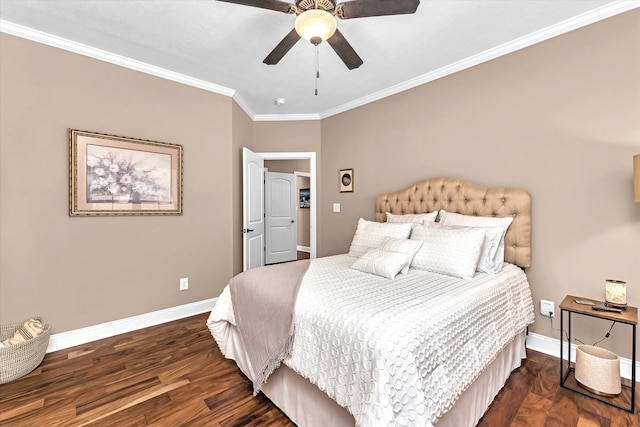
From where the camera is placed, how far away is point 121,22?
215cm

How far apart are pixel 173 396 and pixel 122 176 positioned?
78.8 inches

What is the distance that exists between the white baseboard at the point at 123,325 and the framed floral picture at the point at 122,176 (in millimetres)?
1021

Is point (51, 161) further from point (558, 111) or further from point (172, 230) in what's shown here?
point (558, 111)

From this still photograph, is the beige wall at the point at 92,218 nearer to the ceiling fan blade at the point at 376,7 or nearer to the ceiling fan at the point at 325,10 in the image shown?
the ceiling fan at the point at 325,10

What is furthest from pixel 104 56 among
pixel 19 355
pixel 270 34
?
pixel 19 355

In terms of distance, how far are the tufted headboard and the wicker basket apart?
3.20 metres

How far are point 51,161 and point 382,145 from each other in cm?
321

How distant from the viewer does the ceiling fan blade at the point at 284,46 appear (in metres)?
1.83

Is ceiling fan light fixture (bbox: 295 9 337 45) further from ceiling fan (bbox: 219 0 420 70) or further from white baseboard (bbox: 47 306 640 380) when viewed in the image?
white baseboard (bbox: 47 306 640 380)

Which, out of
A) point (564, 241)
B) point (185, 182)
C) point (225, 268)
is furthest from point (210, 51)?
point (564, 241)

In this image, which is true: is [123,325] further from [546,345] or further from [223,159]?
[546,345]

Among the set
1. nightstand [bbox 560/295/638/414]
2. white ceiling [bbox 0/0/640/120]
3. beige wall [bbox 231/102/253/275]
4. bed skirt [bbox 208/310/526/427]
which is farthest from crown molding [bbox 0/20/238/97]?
nightstand [bbox 560/295/638/414]

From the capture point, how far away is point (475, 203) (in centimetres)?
258

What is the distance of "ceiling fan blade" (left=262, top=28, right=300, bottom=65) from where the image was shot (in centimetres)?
183
